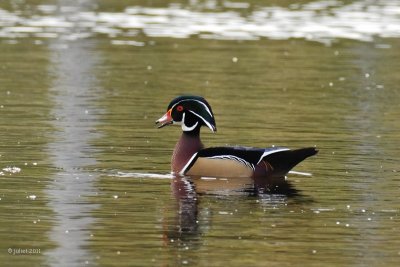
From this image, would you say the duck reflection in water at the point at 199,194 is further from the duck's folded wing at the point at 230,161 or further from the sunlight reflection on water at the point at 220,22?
the sunlight reflection on water at the point at 220,22

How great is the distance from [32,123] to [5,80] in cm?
640

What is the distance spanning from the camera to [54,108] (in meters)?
24.5

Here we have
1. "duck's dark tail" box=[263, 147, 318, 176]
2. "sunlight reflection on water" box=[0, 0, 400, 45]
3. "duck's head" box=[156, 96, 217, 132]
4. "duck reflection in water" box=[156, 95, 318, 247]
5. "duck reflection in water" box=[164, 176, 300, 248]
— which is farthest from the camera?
"sunlight reflection on water" box=[0, 0, 400, 45]

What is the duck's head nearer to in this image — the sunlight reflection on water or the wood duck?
the wood duck

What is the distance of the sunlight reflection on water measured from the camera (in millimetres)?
39875

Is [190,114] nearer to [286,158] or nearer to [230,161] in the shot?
[230,161]

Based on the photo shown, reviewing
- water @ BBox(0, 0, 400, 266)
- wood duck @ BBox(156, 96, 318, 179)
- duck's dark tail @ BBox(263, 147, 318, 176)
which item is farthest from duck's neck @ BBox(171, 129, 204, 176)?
duck's dark tail @ BBox(263, 147, 318, 176)

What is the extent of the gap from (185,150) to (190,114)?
23.1 inches

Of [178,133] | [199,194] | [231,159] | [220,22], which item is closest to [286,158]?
[231,159]

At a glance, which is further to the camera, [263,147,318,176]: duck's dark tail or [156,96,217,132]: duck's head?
[156,96,217,132]: duck's head

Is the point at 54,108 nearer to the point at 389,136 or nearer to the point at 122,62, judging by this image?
the point at 389,136

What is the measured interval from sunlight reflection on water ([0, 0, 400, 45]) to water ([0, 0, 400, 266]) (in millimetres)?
139

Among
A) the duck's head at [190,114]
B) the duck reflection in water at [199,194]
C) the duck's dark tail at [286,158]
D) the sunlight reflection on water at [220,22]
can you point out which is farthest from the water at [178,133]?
the duck's head at [190,114]

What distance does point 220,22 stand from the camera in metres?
43.6
